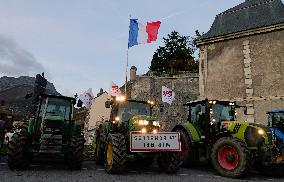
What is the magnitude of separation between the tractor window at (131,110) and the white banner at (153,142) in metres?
1.32

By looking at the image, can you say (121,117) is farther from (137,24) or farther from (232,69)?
(232,69)

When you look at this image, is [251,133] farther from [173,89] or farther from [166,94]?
[173,89]

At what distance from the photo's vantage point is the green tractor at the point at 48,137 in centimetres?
771

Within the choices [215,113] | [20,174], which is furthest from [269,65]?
[20,174]

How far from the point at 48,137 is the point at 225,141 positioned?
489 centimetres

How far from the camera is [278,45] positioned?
698 inches

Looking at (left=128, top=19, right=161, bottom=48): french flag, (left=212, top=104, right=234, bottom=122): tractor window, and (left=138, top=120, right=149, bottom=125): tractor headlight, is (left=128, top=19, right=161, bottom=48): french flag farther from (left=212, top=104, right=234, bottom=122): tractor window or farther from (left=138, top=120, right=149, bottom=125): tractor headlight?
(left=138, top=120, right=149, bottom=125): tractor headlight

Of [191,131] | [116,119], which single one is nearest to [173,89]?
[191,131]

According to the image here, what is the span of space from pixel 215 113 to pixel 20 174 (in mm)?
6166

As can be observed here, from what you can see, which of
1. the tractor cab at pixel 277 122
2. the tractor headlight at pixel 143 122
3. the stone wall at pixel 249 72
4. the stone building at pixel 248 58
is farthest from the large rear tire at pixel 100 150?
the stone building at pixel 248 58

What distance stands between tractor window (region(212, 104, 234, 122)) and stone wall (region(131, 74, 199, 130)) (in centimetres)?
1928

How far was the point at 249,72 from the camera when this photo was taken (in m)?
18.4

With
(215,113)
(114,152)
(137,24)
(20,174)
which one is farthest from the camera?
(137,24)

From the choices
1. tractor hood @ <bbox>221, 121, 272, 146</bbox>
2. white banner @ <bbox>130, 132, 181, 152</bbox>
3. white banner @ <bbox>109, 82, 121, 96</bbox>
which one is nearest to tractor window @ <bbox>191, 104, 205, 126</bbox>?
tractor hood @ <bbox>221, 121, 272, 146</bbox>
